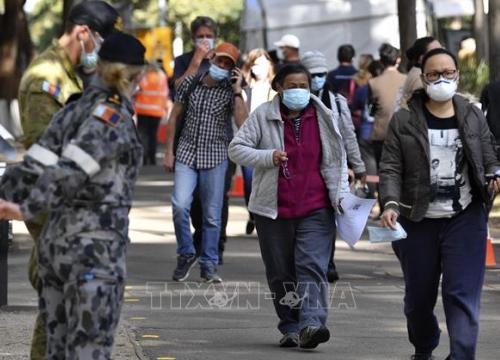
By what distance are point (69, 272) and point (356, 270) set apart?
23.2 feet

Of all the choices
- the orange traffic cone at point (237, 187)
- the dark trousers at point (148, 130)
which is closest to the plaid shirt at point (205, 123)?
the orange traffic cone at point (237, 187)

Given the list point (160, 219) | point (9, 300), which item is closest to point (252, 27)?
point (160, 219)

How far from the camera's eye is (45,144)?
5906 mm

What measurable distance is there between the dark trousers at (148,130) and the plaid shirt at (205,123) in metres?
15.2

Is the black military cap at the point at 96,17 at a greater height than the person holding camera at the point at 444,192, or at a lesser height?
greater

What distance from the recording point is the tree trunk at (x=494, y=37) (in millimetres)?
17609

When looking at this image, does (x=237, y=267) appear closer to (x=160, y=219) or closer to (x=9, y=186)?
(x=160, y=219)

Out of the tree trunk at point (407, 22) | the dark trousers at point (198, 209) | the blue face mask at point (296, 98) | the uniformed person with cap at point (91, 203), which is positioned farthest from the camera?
the tree trunk at point (407, 22)

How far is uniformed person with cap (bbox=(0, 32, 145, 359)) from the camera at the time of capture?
5.66 meters

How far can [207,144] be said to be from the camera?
11.5 m

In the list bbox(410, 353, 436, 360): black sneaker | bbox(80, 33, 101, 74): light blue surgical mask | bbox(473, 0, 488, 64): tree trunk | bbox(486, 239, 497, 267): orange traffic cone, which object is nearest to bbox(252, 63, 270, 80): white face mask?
bbox(486, 239, 497, 267): orange traffic cone

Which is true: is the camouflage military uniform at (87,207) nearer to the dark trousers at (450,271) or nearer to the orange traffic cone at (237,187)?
the dark trousers at (450,271)

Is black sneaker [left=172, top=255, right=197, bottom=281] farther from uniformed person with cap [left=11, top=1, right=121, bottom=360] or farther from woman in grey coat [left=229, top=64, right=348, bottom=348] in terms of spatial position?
uniformed person with cap [left=11, top=1, right=121, bottom=360]

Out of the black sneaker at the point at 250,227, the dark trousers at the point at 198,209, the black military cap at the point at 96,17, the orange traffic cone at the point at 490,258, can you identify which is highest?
the black military cap at the point at 96,17
